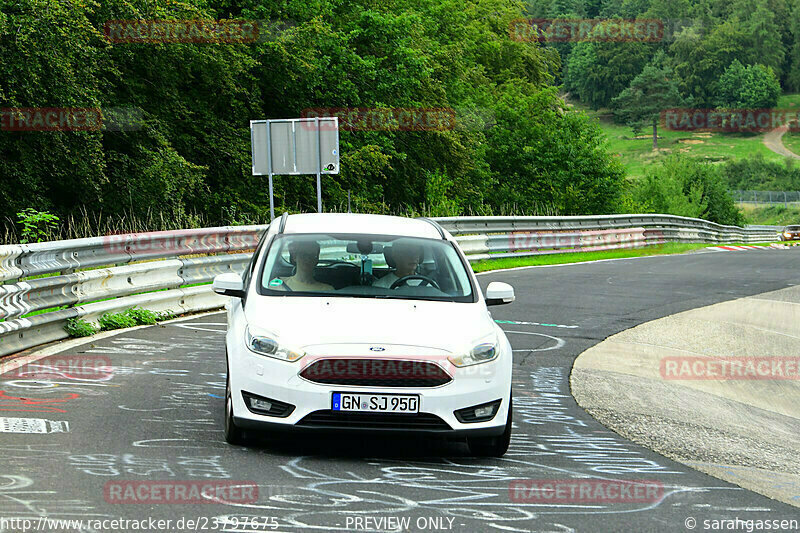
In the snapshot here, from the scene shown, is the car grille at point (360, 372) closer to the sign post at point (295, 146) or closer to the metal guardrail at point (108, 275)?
the metal guardrail at point (108, 275)

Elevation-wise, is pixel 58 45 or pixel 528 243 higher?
pixel 58 45

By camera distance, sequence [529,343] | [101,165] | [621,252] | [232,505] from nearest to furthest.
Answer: [232,505]
[529,343]
[101,165]
[621,252]

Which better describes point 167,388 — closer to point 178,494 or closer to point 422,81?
point 178,494

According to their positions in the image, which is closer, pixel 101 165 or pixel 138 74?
pixel 101 165

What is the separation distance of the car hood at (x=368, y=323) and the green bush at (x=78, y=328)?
4.61 meters

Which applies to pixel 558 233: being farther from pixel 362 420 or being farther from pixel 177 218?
pixel 362 420

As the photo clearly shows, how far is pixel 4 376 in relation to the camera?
8352 millimetres

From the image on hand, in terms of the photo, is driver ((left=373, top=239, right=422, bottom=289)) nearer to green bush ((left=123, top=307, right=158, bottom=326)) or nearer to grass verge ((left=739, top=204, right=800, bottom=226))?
green bush ((left=123, top=307, right=158, bottom=326))

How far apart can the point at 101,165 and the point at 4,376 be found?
17116 mm

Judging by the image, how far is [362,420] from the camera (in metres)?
5.88

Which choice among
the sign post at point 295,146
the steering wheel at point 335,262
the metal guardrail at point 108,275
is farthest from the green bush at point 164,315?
the sign post at point 295,146

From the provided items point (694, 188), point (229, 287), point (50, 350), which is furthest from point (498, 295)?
point (694, 188)

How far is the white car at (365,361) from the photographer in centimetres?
587

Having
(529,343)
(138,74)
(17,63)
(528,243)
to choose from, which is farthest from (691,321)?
(138,74)
